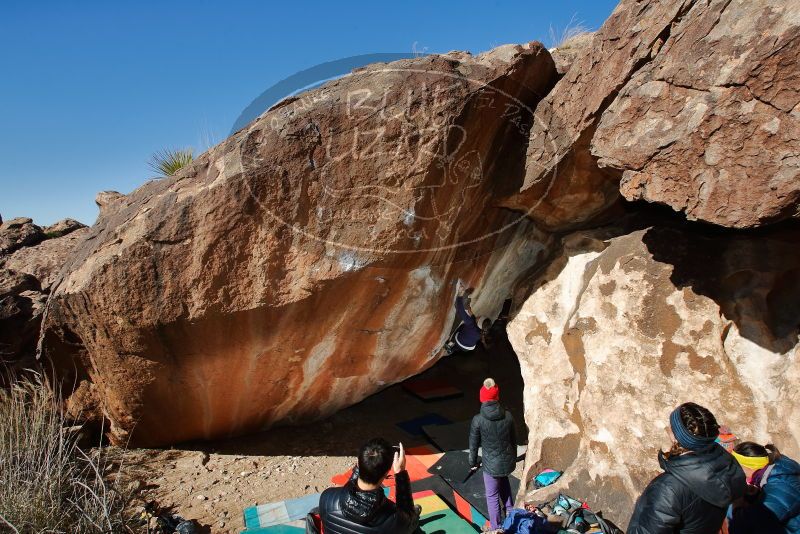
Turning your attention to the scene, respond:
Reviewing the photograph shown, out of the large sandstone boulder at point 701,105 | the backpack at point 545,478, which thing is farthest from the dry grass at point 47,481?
the large sandstone boulder at point 701,105

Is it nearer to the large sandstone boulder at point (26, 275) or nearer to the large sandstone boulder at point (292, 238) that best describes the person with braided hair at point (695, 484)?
the large sandstone boulder at point (292, 238)

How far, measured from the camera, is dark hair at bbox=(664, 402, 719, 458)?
6.64 feet

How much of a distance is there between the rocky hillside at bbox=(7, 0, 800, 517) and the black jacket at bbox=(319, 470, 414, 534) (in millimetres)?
1999

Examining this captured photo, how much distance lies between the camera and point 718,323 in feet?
11.2

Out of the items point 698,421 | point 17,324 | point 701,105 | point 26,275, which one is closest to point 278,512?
point 698,421

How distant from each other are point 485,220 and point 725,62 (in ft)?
7.53

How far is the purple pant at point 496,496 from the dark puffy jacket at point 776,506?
1.65 meters

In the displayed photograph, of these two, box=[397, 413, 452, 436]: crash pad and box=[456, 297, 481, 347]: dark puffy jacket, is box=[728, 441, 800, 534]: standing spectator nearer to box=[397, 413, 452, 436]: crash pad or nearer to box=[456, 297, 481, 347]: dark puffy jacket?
box=[456, 297, 481, 347]: dark puffy jacket

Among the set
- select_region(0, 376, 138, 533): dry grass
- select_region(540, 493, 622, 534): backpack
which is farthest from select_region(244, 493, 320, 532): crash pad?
select_region(540, 493, 622, 534): backpack

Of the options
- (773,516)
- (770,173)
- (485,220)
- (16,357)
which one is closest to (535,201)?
(485,220)

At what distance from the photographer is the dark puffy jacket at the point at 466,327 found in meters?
5.07

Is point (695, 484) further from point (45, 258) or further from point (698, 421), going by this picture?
point (45, 258)

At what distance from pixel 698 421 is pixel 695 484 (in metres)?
0.25

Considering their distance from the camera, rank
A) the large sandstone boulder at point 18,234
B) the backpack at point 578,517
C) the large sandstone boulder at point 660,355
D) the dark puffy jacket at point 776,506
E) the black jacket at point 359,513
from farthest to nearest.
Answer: the large sandstone boulder at point 18,234 → the large sandstone boulder at point 660,355 → the backpack at point 578,517 → the dark puffy jacket at point 776,506 → the black jacket at point 359,513
